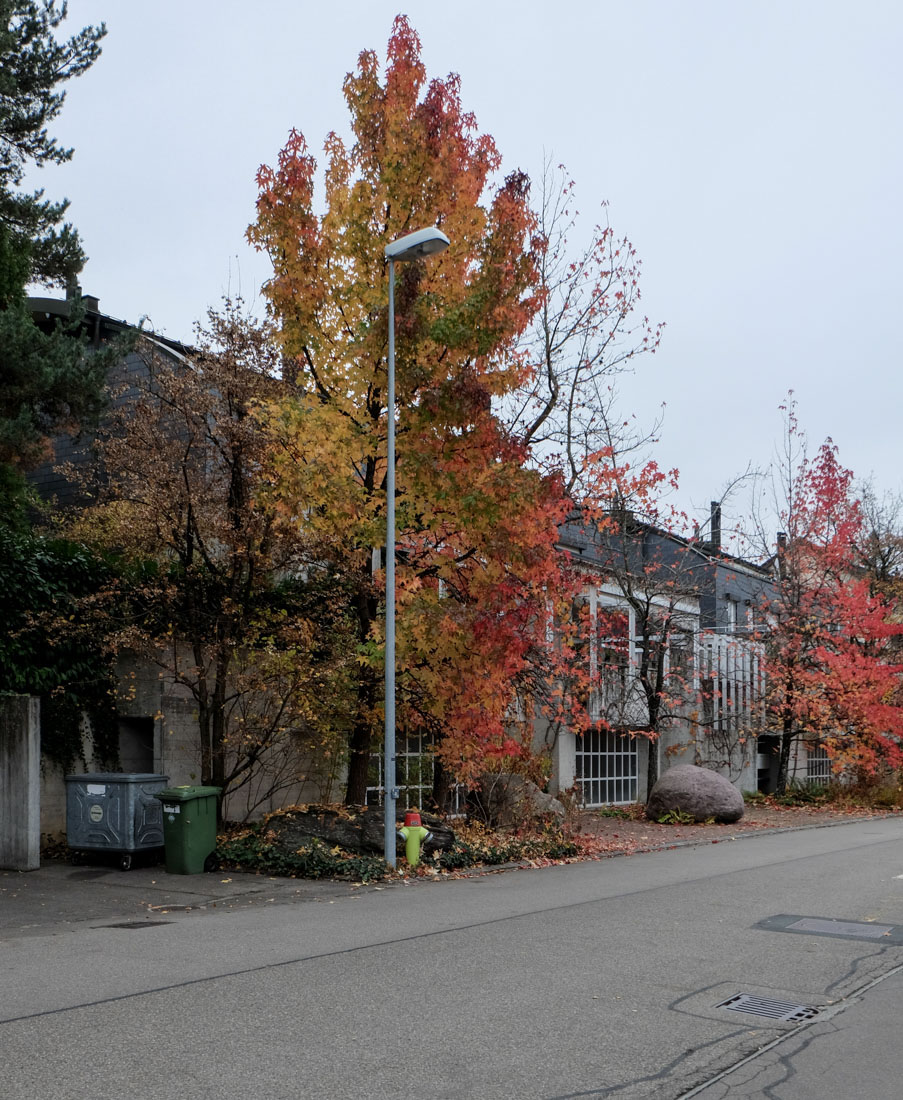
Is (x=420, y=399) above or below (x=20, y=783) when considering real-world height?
above

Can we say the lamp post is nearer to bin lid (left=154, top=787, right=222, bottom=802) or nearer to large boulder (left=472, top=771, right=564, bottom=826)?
bin lid (left=154, top=787, right=222, bottom=802)

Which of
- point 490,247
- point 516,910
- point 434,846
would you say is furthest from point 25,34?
point 516,910

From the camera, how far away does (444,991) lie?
7.20 meters

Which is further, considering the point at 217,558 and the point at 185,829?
the point at 217,558

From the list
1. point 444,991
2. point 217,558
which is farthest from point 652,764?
point 444,991

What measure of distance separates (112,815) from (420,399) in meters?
6.31

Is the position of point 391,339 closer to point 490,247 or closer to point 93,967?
point 490,247

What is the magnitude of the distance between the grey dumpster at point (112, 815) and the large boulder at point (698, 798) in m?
11.1

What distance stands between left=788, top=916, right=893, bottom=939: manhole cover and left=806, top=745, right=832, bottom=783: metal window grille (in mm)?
24890

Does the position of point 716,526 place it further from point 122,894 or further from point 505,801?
point 122,894

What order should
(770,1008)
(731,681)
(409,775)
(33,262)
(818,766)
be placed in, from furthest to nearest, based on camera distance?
(818,766)
(731,681)
(33,262)
(409,775)
(770,1008)

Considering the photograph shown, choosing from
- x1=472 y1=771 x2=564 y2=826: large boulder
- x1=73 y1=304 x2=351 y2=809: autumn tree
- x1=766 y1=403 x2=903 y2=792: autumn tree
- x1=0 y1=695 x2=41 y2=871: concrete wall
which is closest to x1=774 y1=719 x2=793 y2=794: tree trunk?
x1=766 y1=403 x2=903 y2=792: autumn tree

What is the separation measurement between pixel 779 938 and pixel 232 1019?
491 centimetres

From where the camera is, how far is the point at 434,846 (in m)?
14.4
